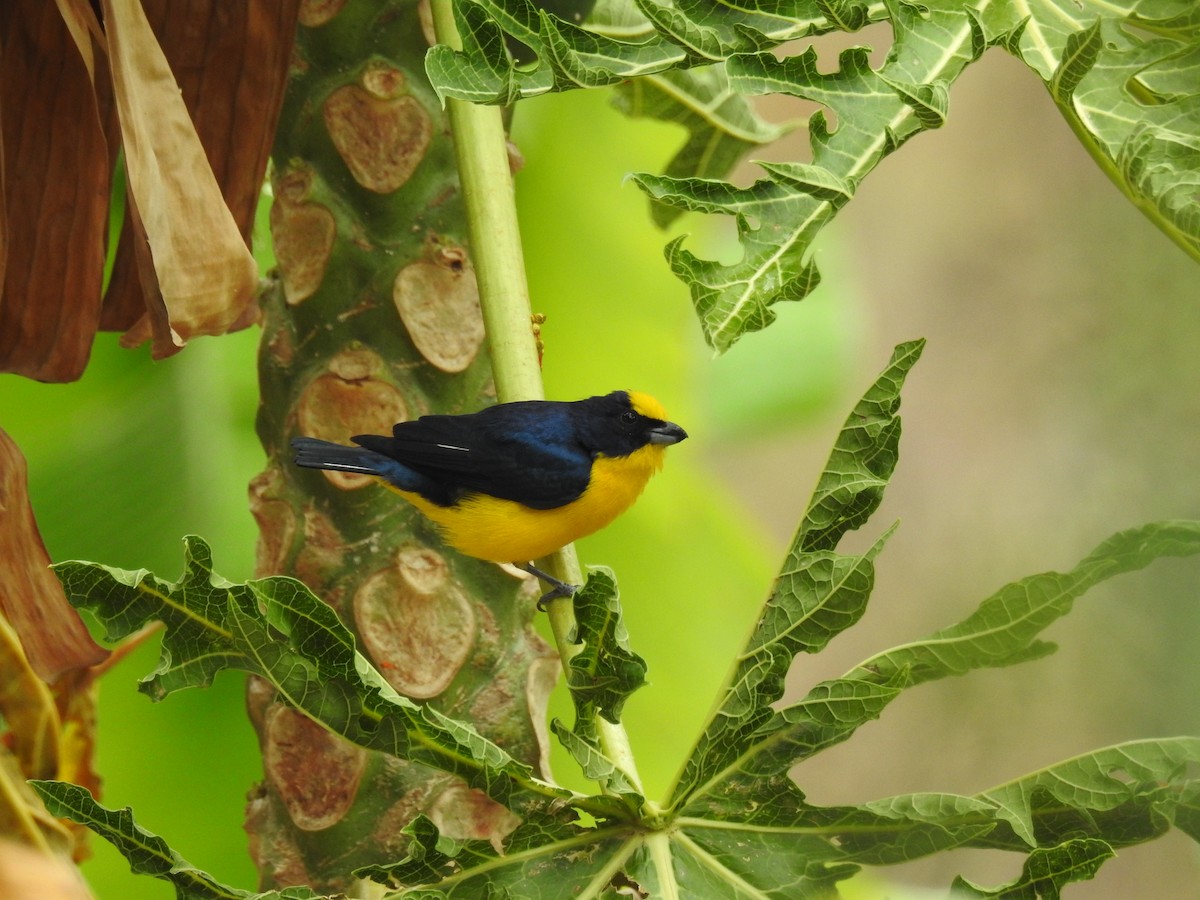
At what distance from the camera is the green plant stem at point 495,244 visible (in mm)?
501

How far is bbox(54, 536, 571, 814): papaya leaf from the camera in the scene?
37cm

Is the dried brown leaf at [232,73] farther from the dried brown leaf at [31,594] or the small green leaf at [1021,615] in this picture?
the small green leaf at [1021,615]

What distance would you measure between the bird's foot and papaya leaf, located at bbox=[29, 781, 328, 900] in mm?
197

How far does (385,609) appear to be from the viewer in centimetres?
50

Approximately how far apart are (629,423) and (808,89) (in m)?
0.37

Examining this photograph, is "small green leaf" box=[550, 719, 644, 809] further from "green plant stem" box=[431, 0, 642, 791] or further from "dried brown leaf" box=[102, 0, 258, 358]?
"dried brown leaf" box=[102, 0, 258, 358]

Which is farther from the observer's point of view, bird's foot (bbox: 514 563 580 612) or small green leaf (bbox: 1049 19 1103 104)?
bird's foot (bbox: 514 563 580 612)

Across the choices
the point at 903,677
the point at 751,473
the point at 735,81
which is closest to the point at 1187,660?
the point at 903,677

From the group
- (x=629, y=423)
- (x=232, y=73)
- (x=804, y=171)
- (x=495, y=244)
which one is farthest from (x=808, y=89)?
(x=629, y=423)

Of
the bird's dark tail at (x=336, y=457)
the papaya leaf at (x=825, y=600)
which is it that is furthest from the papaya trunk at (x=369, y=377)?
the papaya leaf at (x=825, y=600)

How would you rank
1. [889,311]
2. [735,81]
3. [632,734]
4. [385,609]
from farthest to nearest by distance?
1. [889,311]
2. [632,734]
3. [385,609]
4. [735,81]

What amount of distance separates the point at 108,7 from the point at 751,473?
148 cm

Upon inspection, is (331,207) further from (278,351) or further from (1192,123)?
(1192,123)

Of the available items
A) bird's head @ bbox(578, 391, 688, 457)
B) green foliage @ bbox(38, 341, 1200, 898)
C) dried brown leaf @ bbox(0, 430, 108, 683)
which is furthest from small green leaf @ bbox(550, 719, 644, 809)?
bird's head @ bbox(578, 391, 688, 457)
